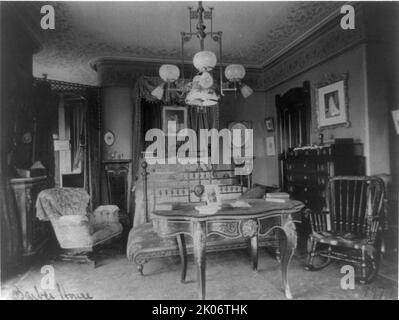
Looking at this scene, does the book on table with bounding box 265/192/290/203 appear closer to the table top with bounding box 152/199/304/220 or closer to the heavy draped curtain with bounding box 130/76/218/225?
the table top with bounding box 152/199/304/220

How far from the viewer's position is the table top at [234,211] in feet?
8.62

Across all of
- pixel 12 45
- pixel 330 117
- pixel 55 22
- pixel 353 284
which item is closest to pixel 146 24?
pixel 55 22

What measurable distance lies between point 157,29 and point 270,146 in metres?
3.94

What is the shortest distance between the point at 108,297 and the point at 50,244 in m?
2.42

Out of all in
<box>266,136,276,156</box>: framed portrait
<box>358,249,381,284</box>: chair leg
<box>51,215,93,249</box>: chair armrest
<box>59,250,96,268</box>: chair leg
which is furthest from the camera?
<box>266,136,276,156</box>: framed portrait

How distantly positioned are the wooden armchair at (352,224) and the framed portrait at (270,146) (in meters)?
3.28

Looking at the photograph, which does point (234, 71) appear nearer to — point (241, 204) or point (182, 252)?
point (241, 204)

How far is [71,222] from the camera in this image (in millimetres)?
3760

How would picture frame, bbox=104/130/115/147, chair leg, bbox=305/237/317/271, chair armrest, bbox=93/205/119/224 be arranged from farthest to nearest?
picture frame, bbox=104/130/115/147, chair armrest, bbox=93/205/119/224, chair leg, bbox=305/237/317/271

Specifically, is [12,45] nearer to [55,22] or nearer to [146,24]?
[55,22]

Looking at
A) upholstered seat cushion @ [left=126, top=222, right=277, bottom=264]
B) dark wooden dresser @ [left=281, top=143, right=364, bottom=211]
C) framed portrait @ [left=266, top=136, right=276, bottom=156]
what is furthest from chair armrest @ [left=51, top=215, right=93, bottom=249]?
Answer: framed portrait @ [left=266, top=136, right=276, bottom=156]

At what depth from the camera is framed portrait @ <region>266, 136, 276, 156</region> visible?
7.23 metres

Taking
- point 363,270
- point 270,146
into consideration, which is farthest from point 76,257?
point 270,146

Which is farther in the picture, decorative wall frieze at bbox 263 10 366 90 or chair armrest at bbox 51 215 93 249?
decorative wall frieze at bbox 263 10 366 90
